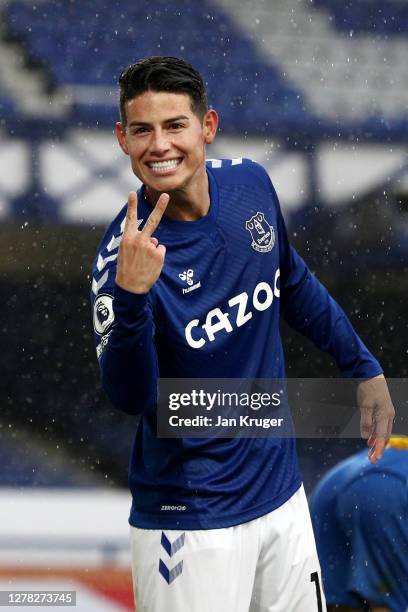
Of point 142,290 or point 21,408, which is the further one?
point 21,408

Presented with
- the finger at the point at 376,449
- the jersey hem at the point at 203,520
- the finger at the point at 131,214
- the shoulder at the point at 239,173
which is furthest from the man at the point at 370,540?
the finger at the point at 131,214

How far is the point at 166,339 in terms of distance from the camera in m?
1.50

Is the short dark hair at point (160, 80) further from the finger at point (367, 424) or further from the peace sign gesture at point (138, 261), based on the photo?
the finger at point (367, 424)

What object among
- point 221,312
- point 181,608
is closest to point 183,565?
point 181,608

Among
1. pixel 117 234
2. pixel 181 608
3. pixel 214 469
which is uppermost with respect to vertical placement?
pixel 117 234

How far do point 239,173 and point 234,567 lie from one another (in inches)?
22.4

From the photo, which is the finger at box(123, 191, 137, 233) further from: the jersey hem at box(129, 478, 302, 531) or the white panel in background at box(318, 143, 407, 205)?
the white panel in background at box(318, 143, 407, 205)

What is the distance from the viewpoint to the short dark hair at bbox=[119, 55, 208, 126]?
1.49m

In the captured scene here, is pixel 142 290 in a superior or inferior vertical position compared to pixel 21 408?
inferior

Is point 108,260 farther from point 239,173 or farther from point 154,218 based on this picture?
point 239,173

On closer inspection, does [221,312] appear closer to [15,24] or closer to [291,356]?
[291,356]

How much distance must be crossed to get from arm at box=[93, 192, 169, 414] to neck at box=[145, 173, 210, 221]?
5.9 inches

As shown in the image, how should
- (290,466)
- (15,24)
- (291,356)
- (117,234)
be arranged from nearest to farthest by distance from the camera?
1. (117,234)
2. (290,466)
3. (291,356)
4. (15,24)

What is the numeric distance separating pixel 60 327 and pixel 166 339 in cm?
244
